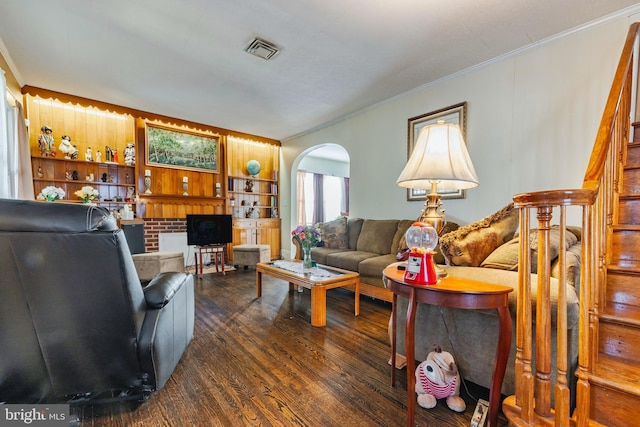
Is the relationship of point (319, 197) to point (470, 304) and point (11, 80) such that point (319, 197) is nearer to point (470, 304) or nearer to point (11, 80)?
point (11, 80)

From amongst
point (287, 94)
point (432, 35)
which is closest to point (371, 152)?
point (287, 94)

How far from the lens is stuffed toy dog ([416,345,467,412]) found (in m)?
1.44

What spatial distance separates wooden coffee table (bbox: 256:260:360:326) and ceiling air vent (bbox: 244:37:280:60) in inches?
89.2

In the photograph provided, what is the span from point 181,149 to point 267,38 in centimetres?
324

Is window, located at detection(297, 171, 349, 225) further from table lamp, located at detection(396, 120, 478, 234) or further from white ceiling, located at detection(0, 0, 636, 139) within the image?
table lamp, located at detection(396, 120, 478, 234)

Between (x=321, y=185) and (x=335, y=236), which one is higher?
(x=321, y=185)

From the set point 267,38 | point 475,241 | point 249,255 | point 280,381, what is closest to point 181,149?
point 249,255

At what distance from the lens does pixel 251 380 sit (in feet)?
5.50

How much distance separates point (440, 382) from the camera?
1443mm

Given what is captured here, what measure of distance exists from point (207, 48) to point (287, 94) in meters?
1.27

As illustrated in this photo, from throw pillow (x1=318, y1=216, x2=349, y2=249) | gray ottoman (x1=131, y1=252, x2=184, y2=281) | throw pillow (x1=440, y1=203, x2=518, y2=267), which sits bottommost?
gray ottoman (x1=131, y1=252, x2=184, y2=281)

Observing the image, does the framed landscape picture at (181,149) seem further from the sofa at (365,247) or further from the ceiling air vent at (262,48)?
the ceiling air vent at (262,48)

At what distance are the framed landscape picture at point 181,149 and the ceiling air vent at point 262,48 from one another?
2918 millimetres

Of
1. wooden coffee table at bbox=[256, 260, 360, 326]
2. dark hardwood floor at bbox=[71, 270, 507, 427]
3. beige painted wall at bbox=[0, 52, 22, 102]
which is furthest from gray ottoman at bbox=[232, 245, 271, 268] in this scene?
beige painted wall at bbox=[0, 52, 22, 102]
